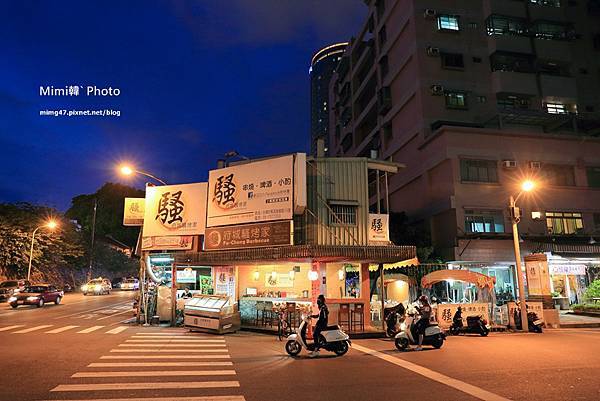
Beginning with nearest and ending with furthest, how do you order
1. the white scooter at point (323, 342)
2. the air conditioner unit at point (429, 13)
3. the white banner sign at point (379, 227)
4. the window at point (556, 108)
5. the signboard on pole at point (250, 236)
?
the white scooter at point (323, 342) < the signboard on pole at point (250, 236) < the white banner sign at point (379, 227) < the air conditioner unit at point (429, 13) < the window at point (556, 108)

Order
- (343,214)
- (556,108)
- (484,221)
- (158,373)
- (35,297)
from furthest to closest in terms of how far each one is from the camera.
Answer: (556,108) < (484,221) < (35,297) < (343,214) < (158,373)

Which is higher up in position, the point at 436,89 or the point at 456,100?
the point at 436,89

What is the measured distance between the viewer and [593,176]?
34.4m

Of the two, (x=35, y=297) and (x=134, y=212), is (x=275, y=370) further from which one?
(x=35, y=297)

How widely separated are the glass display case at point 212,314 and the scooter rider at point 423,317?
26.4ft

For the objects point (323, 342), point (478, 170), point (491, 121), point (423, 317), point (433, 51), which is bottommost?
point (323, 342)

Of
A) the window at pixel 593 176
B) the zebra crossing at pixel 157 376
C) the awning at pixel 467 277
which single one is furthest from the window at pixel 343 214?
the window at pixel 593 176

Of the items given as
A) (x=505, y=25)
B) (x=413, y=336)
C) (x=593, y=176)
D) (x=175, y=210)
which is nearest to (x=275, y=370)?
(x=413, y=336)

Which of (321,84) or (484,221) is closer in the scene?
(484,221)

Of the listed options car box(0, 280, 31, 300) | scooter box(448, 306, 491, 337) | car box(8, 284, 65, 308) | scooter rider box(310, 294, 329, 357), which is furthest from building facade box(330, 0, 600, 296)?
car box(0, 280, 31, 300)

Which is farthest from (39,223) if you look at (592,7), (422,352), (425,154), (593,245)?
(592,7)

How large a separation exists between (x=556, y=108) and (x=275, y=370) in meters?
40.6

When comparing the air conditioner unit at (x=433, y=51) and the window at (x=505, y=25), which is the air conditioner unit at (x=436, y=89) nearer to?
the air conditioner unit at (x=433, y=51)

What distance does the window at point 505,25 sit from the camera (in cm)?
3900
